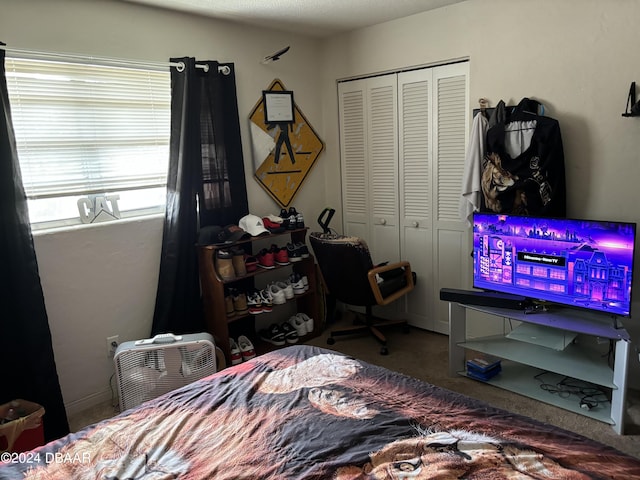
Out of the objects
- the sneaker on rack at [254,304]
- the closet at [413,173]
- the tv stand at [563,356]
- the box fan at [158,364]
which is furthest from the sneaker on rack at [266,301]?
the tv stand at [563,356]

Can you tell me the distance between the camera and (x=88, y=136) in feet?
9.30

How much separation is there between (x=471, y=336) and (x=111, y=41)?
126 inches

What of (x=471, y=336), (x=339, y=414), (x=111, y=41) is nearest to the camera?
(x=339, y=414)

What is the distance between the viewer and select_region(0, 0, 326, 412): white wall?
2631 mm

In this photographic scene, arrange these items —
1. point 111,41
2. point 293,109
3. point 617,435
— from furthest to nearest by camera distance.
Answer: point 293,109, point 111,41, point 617,435

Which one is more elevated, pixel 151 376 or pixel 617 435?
pixel 151 376

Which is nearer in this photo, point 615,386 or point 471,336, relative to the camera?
point 615,386

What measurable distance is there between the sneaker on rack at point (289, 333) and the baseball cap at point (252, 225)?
842 millimetres

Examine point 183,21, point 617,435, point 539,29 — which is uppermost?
point 183,21

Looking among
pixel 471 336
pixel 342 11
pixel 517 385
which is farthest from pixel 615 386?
pixel 342 11

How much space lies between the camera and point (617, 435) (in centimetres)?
242

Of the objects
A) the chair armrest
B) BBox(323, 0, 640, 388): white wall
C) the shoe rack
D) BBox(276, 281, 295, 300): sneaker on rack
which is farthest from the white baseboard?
BBox(323, 0, 640, 388): white wall

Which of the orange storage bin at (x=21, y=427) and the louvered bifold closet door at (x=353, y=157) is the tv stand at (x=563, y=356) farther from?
the orange storage bin at (x=21, y=427)

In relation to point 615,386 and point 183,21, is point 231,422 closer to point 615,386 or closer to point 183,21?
point 615,386
